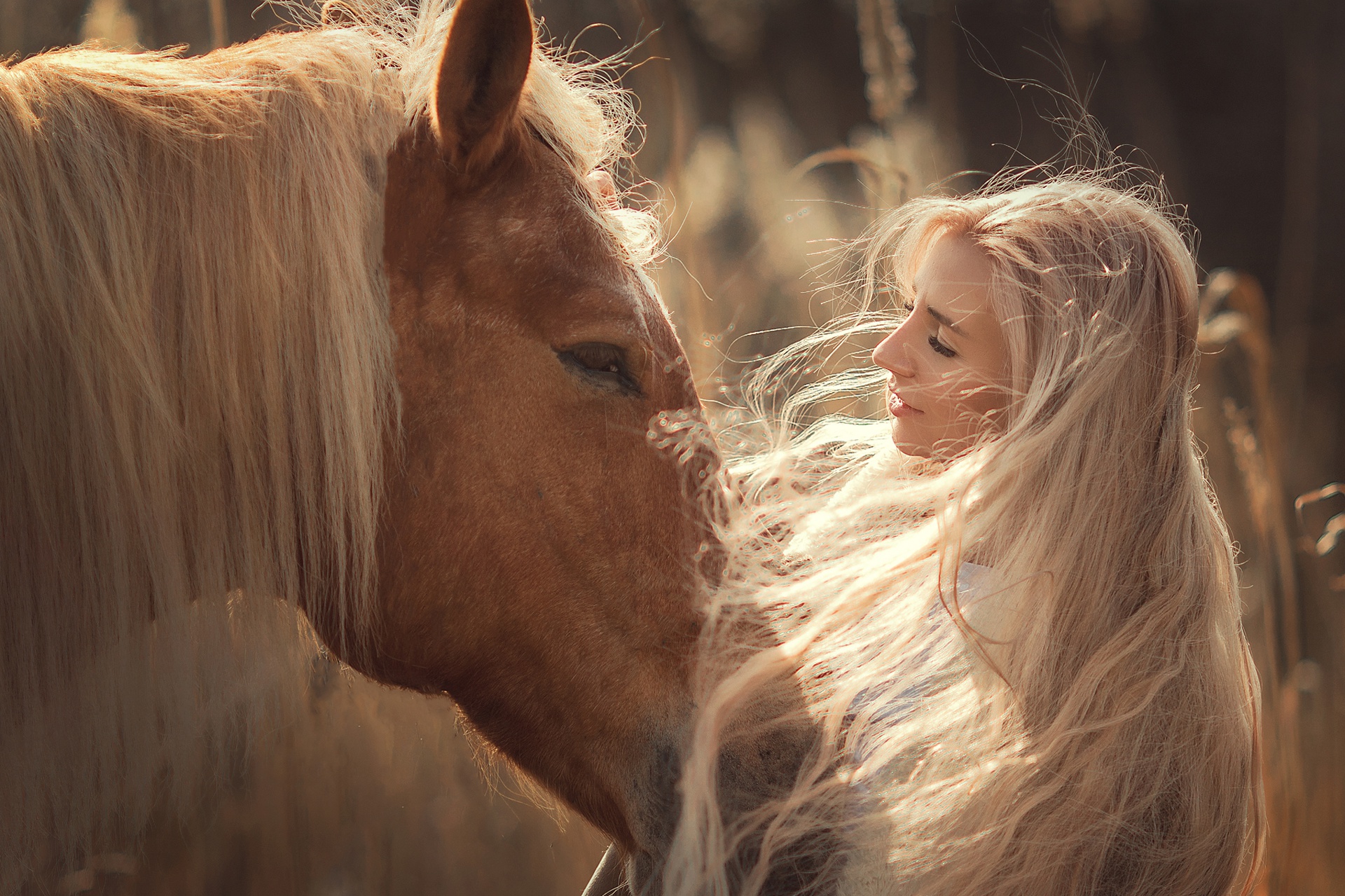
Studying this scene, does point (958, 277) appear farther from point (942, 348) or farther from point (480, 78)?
point (480, 78)

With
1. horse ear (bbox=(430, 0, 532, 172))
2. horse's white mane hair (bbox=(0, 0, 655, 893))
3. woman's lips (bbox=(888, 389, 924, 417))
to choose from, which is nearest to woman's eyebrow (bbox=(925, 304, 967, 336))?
woman's lips (bbox=(888, 389, 924, 417))

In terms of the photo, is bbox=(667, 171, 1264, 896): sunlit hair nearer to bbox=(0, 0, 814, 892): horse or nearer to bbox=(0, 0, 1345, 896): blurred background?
bbox=(0, 0, 814, 892): horse

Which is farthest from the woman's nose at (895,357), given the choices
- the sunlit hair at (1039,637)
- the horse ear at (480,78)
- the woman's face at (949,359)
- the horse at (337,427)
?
the horse ear at (480,78)

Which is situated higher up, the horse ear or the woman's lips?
the horse ear

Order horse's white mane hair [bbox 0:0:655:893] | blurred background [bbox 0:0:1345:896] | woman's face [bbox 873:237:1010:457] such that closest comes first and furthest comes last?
horse's white mane hair [bbox 0:0:655:893] → woman's face [bbox 873:237:1010:457] → blurred background [bbox 0:0:1345:896]

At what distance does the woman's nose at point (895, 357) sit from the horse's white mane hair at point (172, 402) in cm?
71

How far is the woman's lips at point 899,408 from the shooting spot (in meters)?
1.26

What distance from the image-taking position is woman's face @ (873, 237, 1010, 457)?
1195 mm

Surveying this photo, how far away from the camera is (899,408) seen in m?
1.28

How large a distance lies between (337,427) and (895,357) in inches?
31.2

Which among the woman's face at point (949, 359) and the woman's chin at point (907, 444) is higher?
the woman's face at point (949, 359)

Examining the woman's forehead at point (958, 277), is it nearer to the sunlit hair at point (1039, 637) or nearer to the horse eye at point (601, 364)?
the sunlit hair at point (1039, 637)

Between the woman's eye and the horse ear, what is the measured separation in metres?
0.68

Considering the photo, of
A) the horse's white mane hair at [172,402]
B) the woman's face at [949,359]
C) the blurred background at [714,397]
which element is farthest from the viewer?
the blurred background at [714,397]
